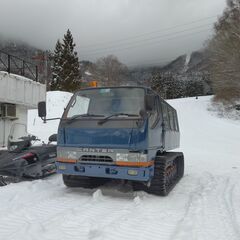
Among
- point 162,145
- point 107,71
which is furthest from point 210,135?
point 107,71

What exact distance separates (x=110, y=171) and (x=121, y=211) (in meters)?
1.07

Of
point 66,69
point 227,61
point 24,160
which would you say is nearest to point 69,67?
point 66,69

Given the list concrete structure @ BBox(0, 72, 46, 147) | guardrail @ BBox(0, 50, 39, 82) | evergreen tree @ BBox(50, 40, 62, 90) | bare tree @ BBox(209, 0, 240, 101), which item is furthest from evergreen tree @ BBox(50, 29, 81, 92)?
concrete structure @ BBox(0, 72, 46, 147)

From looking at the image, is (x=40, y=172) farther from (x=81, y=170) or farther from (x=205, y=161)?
(x=205, y=161)

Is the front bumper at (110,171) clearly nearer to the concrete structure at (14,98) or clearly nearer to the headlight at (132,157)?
the headlight at (132,157)

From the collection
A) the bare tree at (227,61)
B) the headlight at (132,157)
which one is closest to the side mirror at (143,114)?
the headlight at (132,157)

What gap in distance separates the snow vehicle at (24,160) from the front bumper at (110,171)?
75.6 inches

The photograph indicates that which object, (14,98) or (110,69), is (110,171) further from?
(110,69)

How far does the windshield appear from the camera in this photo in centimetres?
792

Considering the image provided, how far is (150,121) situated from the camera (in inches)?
304

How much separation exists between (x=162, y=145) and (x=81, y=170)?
2.13m

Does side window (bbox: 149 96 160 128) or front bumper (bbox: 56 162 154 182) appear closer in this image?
front bumper (bbox: 56 162 154 182)

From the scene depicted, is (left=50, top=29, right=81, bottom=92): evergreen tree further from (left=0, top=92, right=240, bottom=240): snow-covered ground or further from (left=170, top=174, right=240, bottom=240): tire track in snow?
(left=170, top=174, right=240, bottom=240): tire track in snow

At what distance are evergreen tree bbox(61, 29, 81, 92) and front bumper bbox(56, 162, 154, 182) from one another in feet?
194
